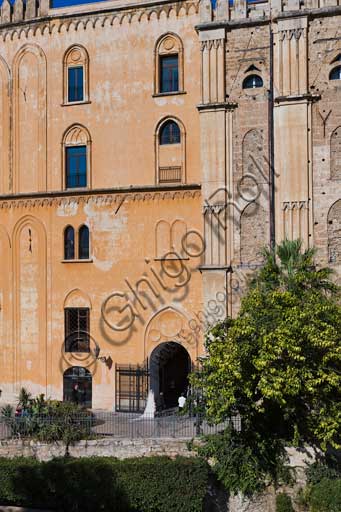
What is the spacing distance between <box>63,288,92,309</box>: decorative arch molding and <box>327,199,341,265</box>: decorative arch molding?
976 centimetres

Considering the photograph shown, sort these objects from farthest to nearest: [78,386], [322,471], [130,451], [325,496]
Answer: [78,386] → [130,451] → [322,471] → [325,496]

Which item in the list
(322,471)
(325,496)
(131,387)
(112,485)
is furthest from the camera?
(131,387)

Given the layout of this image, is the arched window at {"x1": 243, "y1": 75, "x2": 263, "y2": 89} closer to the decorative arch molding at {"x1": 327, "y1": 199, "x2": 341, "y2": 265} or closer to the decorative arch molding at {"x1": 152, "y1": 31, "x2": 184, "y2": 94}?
the decorative arch molding at {"x1": 152, "y1": 31, "x2": 184, "y2": 94}

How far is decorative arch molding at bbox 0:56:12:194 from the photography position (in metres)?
29.4

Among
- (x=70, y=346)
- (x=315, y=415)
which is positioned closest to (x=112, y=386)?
(x=70, y=346)

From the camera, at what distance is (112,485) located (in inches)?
794

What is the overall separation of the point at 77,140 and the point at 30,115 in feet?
8.04

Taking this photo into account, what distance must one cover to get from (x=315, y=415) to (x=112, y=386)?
9.76 m

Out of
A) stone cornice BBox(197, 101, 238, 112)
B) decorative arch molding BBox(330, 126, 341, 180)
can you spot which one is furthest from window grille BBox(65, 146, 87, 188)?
decorative arch molding BBox(330, 126, 341, 180)

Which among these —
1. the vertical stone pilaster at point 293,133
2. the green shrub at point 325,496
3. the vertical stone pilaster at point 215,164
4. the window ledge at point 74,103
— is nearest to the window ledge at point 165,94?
the vertical stone pilaster at point 215,164

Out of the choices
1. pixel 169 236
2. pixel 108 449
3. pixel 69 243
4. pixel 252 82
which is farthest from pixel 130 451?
pixel 252 82

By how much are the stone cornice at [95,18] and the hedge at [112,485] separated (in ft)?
56.7

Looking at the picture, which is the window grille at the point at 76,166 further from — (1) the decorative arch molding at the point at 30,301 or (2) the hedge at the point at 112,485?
(2) the hedge at the point at 112,485

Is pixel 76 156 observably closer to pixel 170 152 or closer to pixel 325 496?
pixel 170 152
